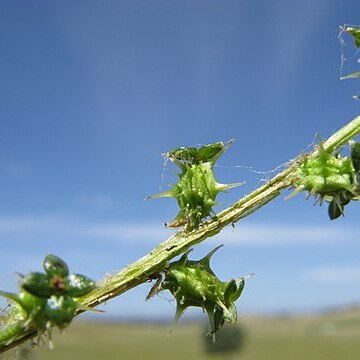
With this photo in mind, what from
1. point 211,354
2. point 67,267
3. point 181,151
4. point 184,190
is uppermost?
point 211,354

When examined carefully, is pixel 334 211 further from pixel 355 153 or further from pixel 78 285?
pixel 78 285

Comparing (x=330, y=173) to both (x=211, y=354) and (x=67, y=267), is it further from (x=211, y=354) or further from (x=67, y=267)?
(x=211, y=354)

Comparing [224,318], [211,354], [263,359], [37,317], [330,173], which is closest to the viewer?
[37,317]

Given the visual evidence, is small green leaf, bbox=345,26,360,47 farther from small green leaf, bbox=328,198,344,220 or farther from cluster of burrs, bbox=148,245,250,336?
cluster of burrs, bbox=148,245,250,336

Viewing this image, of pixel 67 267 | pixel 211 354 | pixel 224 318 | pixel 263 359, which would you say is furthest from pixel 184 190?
pixel 263 359

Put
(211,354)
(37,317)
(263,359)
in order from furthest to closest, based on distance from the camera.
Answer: (263,359), (211,354), (37,317)

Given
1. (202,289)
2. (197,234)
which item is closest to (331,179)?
(197,234)

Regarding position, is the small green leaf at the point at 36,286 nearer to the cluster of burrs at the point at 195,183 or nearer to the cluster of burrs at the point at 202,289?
the cluster of burrs at the point at 202,289
